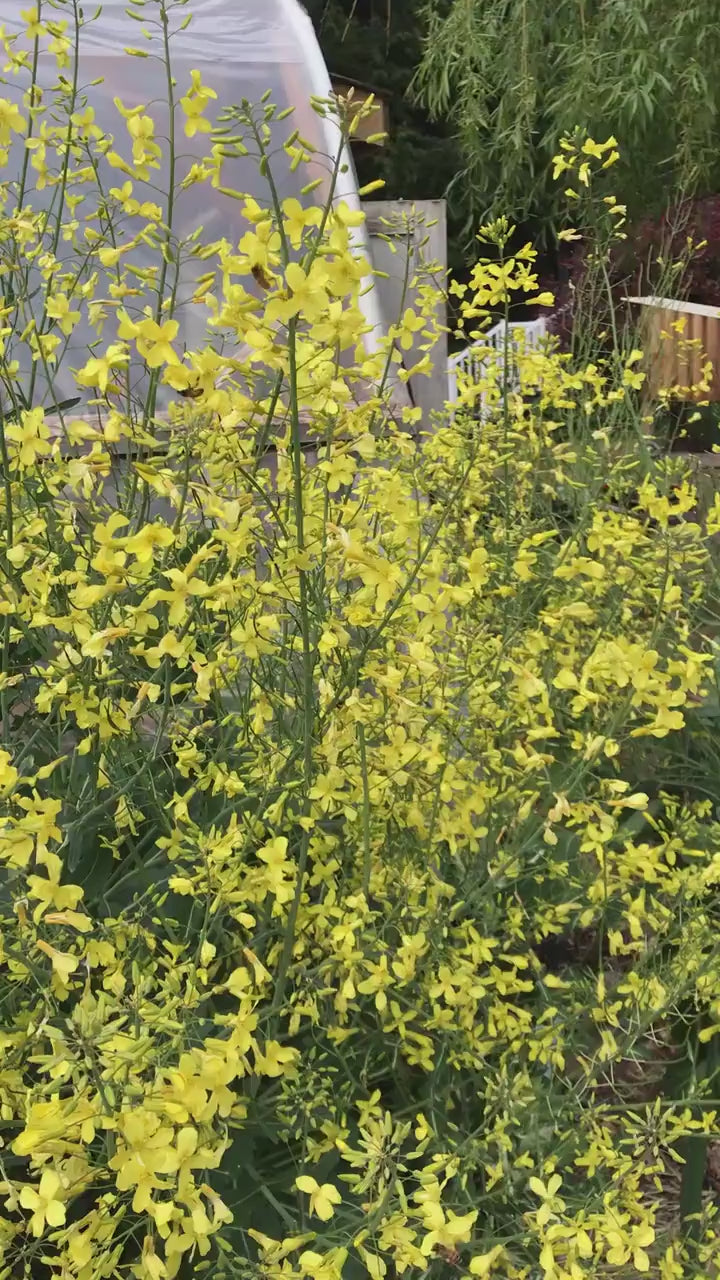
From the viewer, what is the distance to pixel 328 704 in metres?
1.17

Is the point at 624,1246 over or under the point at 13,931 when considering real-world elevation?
under

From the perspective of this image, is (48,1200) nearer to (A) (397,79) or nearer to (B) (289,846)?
(B) (289,846)

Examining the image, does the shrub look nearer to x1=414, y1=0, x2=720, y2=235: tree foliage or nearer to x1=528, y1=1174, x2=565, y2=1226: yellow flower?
x1=528, y1=1174, x2=565, y2=1226: yellow flower

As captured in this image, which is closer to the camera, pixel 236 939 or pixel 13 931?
pixel 13 931

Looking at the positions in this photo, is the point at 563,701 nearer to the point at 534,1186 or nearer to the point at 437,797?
the point at 437,797

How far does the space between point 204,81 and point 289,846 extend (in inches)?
126

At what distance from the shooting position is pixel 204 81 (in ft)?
11.8

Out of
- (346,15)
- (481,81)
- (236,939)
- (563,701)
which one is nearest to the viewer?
(236,939)

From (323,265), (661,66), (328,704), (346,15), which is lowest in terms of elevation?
(328,704)

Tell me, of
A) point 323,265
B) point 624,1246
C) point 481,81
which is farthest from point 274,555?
point 481,81

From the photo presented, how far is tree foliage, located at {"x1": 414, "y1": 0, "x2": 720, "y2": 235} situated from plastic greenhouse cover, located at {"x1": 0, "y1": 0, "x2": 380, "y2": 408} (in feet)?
7.97

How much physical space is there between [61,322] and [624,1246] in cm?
146

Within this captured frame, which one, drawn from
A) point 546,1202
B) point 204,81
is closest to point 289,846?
point 546,1202

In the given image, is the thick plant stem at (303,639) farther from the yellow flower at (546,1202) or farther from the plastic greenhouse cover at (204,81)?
the plastic greenhouse cover at (204,81)
